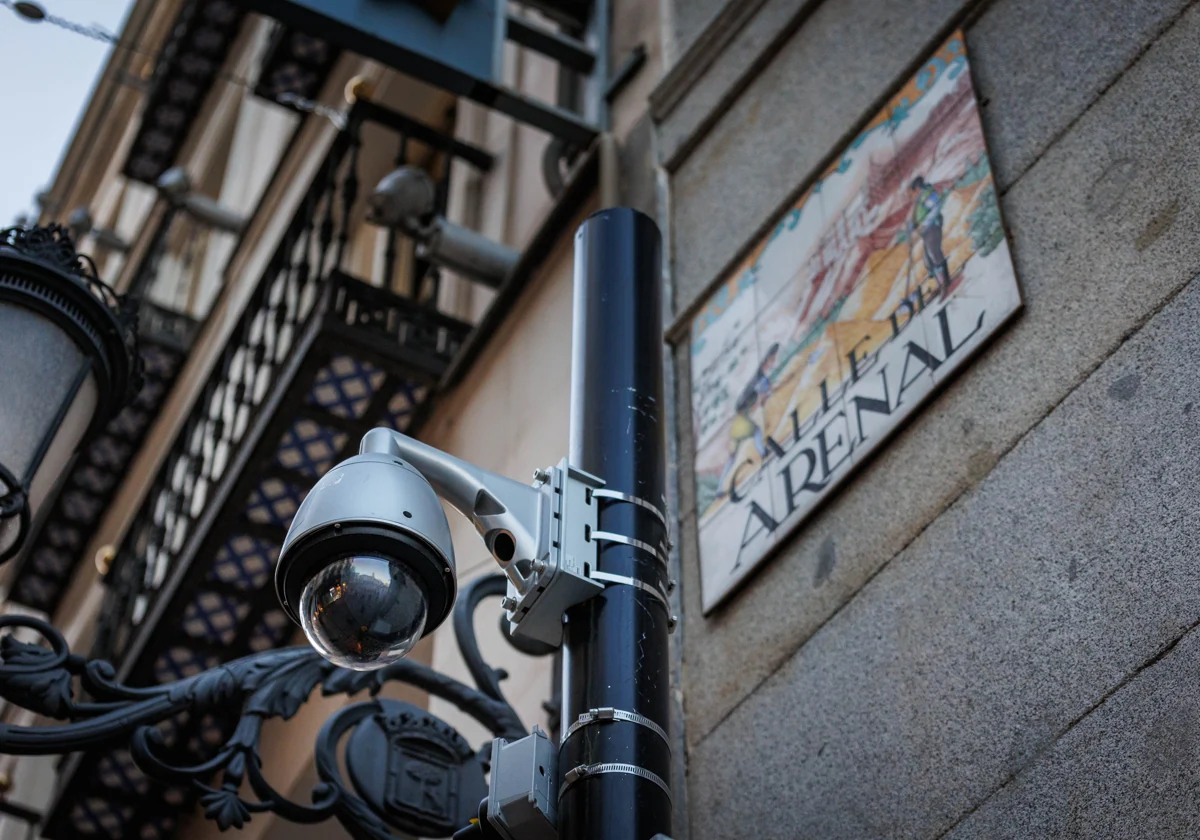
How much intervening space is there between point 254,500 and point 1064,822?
248 inches

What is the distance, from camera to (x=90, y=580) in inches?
650

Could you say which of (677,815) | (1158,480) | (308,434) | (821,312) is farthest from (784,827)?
(308,434)

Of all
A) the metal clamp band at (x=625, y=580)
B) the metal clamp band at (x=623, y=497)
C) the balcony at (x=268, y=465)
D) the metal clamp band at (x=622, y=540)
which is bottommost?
the metal clamp band at (x=625, y=580)

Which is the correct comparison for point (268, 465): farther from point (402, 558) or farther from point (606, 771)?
point (606, 771)

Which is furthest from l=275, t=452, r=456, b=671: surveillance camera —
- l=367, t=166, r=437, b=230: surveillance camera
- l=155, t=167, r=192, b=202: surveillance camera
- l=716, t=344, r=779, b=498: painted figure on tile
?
l=155, t=167, r=192, b=202: surveillance camera

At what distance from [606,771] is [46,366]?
277 cm

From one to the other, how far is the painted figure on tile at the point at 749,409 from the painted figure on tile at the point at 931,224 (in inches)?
29.7

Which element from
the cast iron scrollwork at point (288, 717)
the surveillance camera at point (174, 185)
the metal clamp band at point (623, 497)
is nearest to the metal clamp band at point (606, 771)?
the metal clamp band at point (623, 497)

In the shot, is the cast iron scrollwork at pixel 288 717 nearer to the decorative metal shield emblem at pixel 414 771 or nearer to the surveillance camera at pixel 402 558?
the decorative metal shield emblem at pixel 414 771

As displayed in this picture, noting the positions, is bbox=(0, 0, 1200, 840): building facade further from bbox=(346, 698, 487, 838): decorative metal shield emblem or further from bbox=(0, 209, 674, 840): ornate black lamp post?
bbox=(0, 209, 674, 840): ornate black lamp post

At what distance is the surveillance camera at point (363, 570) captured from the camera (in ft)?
10.6

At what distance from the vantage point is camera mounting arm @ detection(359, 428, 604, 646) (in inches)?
130

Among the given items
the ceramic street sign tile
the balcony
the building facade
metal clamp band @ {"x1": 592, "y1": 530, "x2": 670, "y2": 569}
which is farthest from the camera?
the balcony

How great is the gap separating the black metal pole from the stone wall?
3.78 feet
